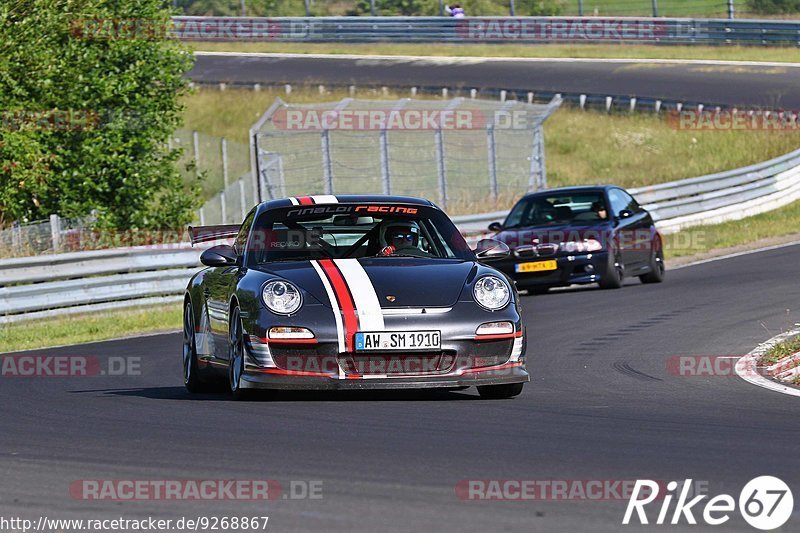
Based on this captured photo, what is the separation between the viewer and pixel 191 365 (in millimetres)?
10938

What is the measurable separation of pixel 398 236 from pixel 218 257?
1.22 m

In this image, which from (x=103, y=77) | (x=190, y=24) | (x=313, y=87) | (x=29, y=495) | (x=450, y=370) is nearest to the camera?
(x=29, y=495)

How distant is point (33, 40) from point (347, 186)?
22.7 ft

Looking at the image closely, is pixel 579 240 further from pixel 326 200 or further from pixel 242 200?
pixel 242 200

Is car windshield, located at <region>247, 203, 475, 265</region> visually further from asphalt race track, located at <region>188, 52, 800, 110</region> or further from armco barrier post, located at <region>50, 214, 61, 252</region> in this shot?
asphalt race track, located at <region>188, 52, 800, 110</region>

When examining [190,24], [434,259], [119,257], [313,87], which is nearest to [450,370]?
[434,259]

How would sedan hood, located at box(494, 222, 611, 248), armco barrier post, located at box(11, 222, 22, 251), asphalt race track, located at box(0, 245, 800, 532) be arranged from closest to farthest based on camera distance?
1. asphalt race track, located at box(0, 245, 800, 532)
2. sedan hood, located at box(494, 222, 611, 248)
3. armco barrier post, located at box(11, 222, 22, 251)

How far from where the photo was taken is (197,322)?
11.1 meters

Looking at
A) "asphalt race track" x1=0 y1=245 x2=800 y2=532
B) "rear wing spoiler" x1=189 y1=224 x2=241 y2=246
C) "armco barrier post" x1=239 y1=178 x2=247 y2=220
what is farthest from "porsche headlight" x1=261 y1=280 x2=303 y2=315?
"armco barrier post" x1=239 y1=178 x2=247 y2=220

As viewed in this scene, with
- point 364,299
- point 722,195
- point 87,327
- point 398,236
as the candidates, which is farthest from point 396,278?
point 722,195

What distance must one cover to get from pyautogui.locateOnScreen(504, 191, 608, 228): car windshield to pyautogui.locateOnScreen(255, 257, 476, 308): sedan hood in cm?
1004

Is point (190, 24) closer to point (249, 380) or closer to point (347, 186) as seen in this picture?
point (347, 186)

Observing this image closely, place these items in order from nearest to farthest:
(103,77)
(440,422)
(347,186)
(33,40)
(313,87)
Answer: (440,422) < (33,40) < (103,77) < (347,186) < (313,87)

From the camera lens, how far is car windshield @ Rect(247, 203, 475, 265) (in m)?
10.2
